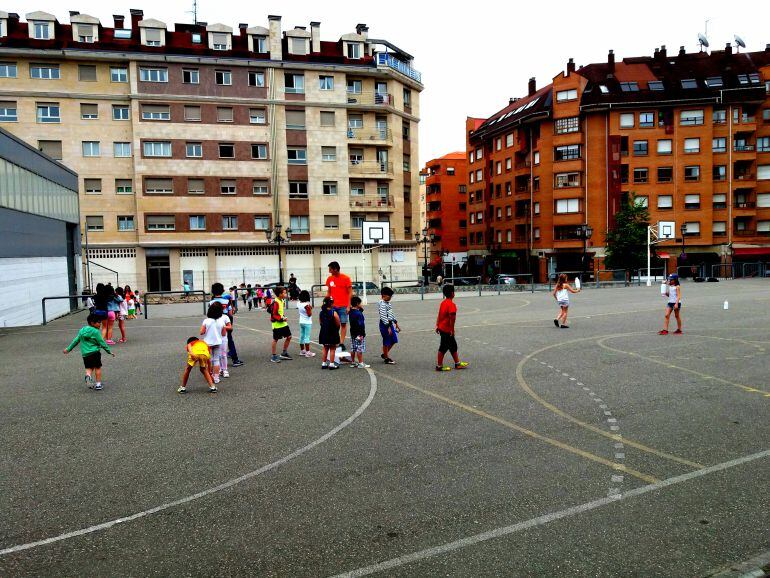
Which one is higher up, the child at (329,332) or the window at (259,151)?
the window at (259,151)

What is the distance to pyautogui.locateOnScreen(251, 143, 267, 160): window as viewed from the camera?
1940 inches

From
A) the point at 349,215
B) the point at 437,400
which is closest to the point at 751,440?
the point at 437,400

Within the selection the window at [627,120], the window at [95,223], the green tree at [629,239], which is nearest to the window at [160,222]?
the window at [95,223]

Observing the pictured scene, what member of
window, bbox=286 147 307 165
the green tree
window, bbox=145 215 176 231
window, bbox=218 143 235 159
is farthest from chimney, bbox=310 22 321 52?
the green tree

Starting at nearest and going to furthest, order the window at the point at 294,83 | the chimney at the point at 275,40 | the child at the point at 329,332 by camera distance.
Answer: the child at the point at 329,332 < the chimney at the point at 275,40 < the window at the point at 294,83

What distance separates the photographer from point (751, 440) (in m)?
7.38

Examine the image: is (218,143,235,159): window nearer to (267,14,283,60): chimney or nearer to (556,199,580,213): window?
(267,14,283,60): chimney

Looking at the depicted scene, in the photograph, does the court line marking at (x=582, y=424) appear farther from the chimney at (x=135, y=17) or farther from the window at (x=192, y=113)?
the chimney at (x=135, y=17)

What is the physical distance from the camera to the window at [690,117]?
58.0 m

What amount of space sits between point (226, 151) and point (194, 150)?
8.07 ft

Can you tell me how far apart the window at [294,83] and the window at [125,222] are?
16.2 m

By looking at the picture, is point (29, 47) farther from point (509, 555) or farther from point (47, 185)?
point (509, 555)

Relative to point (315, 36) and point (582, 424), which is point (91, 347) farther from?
point (315, 36)

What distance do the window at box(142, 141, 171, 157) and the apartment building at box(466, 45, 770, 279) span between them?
3488 cm
